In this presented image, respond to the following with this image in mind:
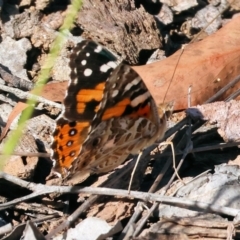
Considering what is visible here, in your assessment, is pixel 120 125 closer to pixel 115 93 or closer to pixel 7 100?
pixel 115 93

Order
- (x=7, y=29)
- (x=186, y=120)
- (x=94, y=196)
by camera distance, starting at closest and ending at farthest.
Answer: (x=94, y=196), (x=186, y=120), (x=7, y=29)

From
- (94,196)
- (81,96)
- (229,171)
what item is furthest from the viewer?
(229,171)

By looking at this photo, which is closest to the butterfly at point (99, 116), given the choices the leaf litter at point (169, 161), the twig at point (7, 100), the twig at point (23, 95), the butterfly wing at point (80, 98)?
the butterfly wing at point (80, 98)

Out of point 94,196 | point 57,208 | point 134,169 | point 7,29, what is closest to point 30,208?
point 57,208

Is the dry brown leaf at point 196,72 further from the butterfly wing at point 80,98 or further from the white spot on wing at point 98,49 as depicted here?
the white spot on wing at point 98,49

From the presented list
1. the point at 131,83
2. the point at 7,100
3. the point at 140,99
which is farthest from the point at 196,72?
the point at 7,100

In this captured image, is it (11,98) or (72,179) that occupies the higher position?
(11,98)

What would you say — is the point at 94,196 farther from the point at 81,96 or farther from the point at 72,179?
the point at 81,96
